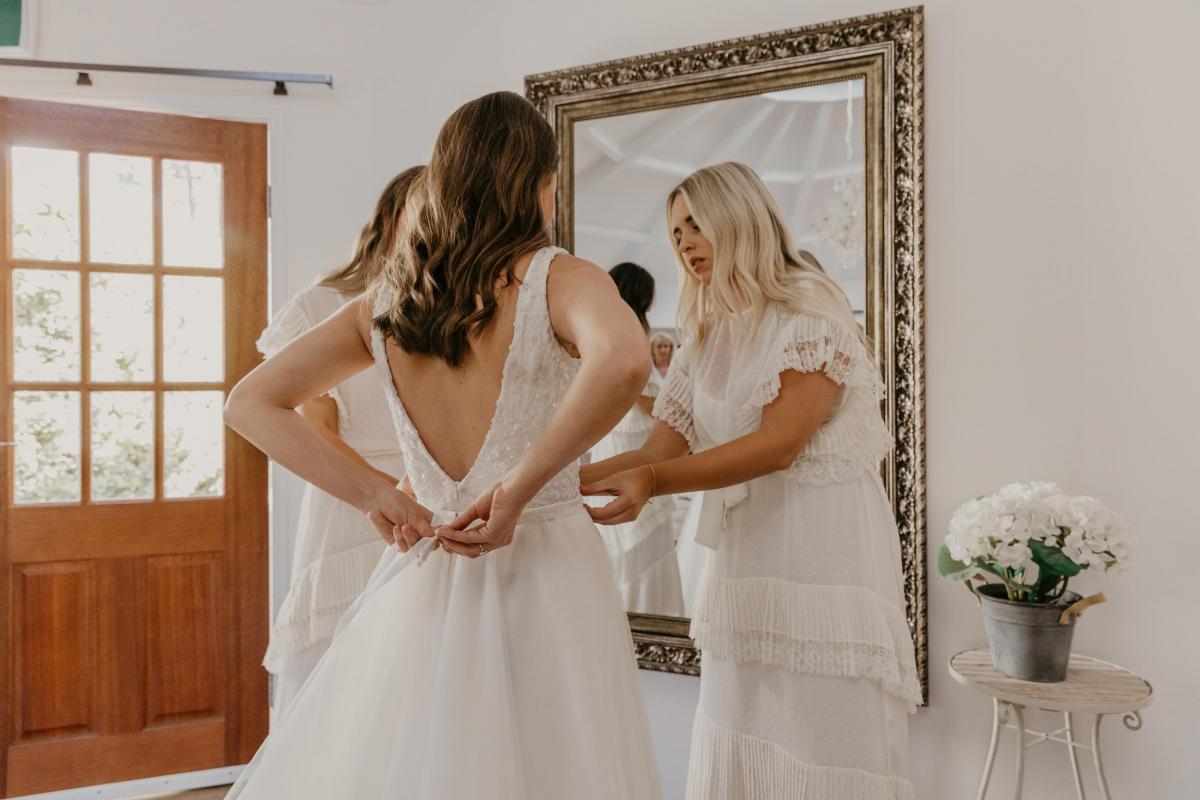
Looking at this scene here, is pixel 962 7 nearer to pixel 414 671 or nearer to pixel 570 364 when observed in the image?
pixel 570 364

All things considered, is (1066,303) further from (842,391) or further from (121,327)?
(121,327)

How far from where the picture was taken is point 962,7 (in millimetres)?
2232

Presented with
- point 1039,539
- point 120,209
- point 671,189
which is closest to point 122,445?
point 120,209

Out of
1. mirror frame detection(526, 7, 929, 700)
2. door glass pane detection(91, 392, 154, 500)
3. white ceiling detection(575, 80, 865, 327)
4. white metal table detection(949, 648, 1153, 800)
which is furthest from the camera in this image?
door glass pane detection(91, 392, 154, 500)

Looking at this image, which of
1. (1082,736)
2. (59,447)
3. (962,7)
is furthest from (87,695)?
(962,7)

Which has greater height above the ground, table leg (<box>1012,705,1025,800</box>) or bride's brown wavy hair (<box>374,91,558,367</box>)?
bride's brown wavy hair (<box>374,91,558,367</box>)

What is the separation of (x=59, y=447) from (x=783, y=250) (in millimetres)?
2335

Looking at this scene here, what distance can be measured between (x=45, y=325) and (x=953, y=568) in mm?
2722

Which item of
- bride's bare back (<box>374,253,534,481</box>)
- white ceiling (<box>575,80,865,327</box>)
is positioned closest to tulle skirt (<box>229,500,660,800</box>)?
bride's bare back (<box>374,253,534,481</box>)

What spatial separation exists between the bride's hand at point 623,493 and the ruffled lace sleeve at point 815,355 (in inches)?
10.9

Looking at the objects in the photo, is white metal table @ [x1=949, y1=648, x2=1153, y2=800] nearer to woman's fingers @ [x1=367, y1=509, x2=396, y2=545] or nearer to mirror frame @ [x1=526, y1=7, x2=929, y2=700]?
mirror frame @ [x1=526, y1=7, x2=929, y2=700]

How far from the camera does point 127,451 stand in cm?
298

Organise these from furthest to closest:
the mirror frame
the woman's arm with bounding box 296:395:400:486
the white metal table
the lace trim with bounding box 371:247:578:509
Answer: the mirror frame
the woman's arm with bounding box 296:395:400:486
the white metal table
the lace trim with bounding box 371:247:578:509

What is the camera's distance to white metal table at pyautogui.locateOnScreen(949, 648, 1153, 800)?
1801 mm
